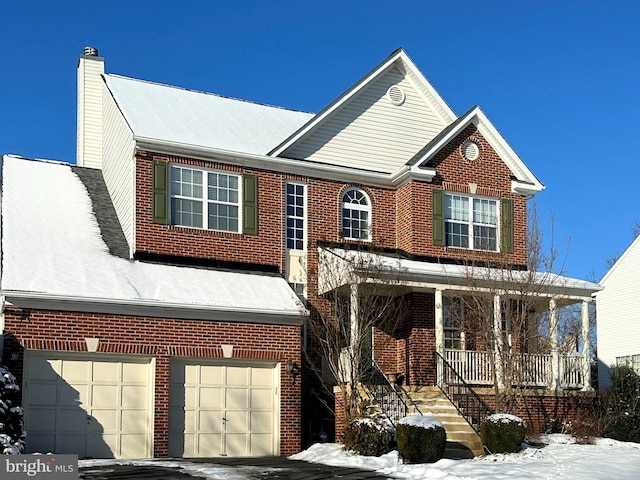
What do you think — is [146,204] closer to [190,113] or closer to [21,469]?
[190,113]

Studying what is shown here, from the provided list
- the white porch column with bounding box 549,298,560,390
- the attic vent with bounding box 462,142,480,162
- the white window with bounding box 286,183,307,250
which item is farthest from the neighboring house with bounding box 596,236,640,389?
the white window with bounding box 286,183,307,250

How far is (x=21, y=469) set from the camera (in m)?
14.6

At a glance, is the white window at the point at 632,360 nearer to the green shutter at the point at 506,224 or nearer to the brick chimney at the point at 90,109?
the green shutter at the point at 506,224

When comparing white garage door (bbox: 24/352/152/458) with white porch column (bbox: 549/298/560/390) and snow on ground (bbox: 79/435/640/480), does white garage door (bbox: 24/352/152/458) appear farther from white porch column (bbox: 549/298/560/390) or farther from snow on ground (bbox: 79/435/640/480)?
white porch column (bbox: 549/298/560/390)

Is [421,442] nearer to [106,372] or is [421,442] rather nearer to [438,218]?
[106,372]

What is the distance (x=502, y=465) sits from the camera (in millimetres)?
17047

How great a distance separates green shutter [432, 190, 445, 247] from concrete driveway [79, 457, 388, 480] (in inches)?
328

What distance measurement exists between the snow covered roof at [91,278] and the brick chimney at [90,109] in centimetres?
367

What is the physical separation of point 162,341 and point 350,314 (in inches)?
173

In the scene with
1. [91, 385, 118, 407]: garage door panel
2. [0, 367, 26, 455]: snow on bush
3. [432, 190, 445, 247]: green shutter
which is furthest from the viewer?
[432, 190, 445, 247]: green shutter

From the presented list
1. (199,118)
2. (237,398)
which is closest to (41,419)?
(237,398)

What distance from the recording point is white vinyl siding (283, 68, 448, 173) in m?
25.2

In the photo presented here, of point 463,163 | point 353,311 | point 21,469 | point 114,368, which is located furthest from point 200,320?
point 463,163

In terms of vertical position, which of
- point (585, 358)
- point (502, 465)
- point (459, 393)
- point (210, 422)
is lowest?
point (502, 465)
